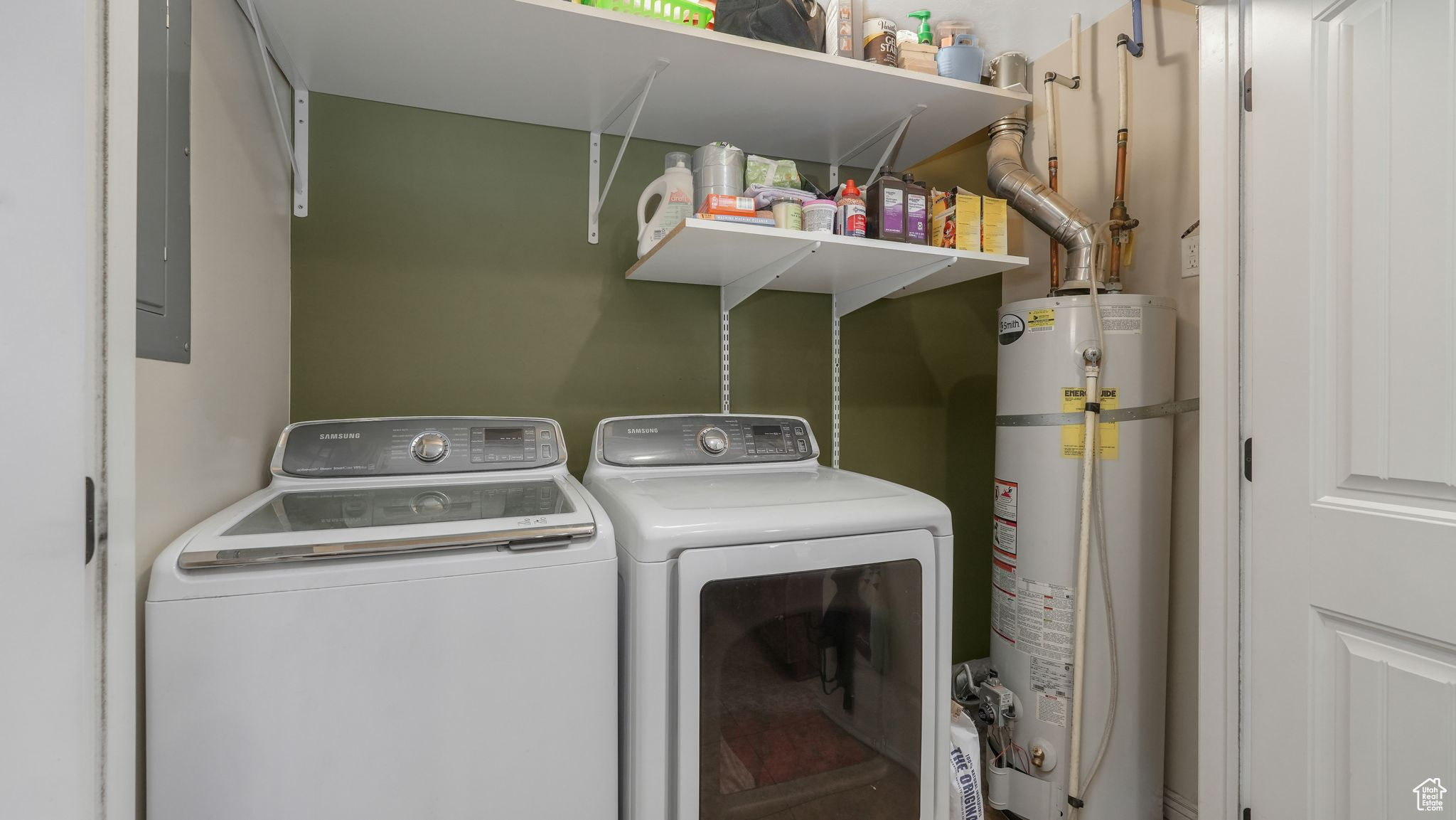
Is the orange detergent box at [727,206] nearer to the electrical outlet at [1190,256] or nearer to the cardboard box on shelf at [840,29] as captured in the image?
the cardboard box on shelf at [840,29]

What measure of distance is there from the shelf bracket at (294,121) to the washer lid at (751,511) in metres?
1.08

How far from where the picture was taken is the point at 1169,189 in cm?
167

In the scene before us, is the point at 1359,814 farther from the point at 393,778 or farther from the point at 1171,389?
the point at 393,778

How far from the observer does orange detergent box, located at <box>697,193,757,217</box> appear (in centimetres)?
137

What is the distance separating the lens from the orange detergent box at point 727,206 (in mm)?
1373

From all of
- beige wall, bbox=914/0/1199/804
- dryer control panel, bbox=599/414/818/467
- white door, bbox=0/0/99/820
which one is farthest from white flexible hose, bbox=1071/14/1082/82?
white door, bbox=0/0/99/820

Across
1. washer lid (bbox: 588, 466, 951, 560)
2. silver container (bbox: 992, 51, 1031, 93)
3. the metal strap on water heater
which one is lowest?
washer lid (bbox: 588, 466, 951, 560)

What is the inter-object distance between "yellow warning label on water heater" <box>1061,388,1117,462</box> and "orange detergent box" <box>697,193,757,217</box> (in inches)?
37.2

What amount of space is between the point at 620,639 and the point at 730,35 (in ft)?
4.35

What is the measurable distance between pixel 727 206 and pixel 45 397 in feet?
3.68

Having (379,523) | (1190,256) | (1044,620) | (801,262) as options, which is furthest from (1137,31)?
(379,523)

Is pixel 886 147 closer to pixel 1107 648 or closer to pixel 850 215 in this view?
pixel 850 215

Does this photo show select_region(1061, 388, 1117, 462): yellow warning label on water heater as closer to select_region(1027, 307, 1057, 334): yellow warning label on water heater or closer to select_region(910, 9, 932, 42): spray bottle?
select_region(1027, 307, 1057, 334): yellow warning label on water heater

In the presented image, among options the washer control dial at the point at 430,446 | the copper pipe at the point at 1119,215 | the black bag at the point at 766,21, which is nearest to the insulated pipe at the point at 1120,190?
the copper pipe at the point at 1119,215
